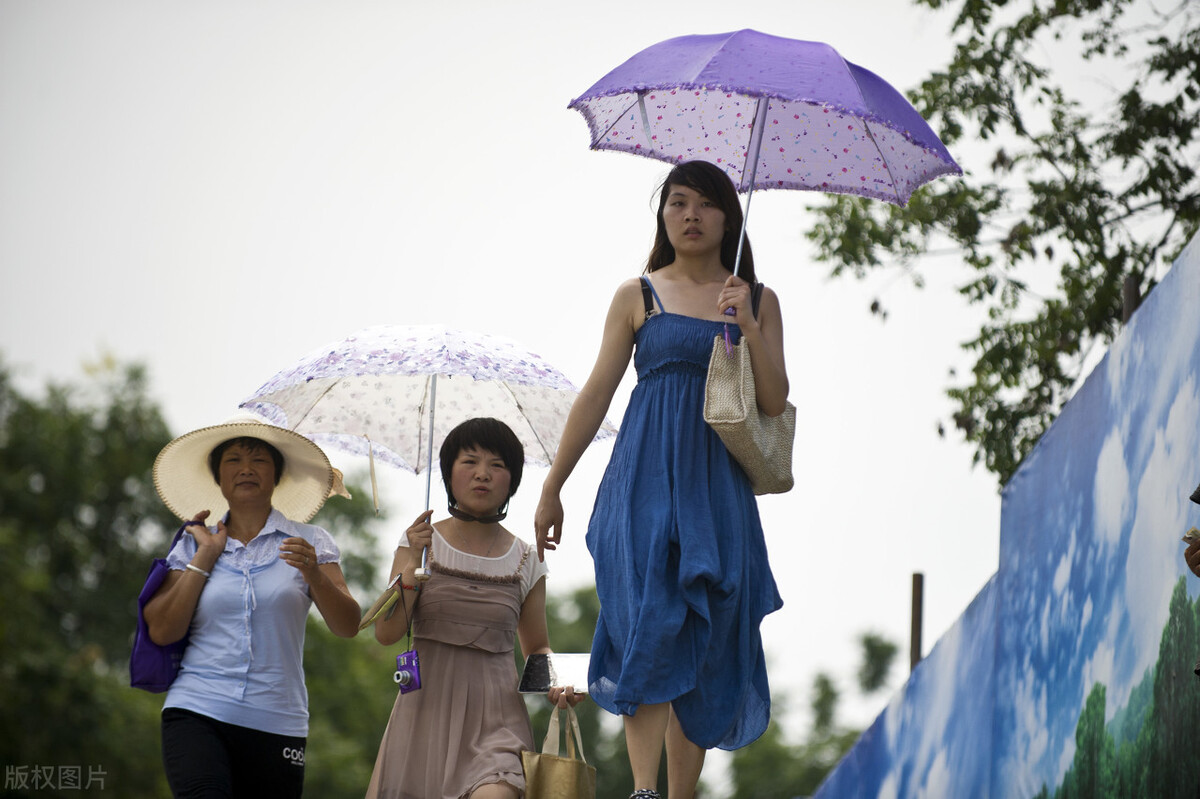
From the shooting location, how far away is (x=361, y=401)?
21.2 ft

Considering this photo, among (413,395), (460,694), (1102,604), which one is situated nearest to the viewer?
(460,694)

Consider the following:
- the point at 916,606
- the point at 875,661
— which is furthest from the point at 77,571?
the point at 875,661

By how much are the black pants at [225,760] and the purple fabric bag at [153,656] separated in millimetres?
117

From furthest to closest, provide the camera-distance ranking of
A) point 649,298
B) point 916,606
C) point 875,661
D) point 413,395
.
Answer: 1. point 875,661
2. point 916,606
3. point 413,395
4. point 649,298

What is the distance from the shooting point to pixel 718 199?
4789 millimetres

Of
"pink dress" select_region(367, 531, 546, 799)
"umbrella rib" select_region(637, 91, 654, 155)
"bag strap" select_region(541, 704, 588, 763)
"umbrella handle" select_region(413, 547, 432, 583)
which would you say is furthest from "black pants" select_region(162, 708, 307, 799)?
"umbrella rib" select_region(637, 91, 654, 155)

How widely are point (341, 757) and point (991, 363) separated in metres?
22.4

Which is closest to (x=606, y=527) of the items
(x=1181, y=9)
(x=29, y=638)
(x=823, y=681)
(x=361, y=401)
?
(x=361, y=401)

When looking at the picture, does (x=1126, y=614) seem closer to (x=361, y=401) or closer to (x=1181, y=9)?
(x=361, y=401)

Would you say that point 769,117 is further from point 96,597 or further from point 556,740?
point 96,597

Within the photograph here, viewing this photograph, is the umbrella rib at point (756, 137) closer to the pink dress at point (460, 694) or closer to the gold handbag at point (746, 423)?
the gold handbag at point (746, 423)

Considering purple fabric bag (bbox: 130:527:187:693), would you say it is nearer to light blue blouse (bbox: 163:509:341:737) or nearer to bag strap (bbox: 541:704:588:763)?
light blue blouse (bbox: 163:509:341:737)

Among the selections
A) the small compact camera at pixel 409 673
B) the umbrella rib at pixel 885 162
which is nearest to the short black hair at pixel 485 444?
the small compact camera at pixel 409 673

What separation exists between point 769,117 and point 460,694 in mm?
2360
